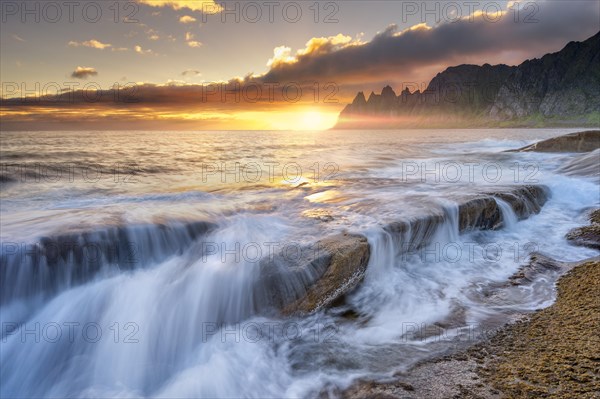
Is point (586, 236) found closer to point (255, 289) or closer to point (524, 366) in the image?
point (524, 366)

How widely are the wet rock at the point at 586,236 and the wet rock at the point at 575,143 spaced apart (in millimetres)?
15986

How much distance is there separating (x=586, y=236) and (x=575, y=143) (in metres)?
17.7

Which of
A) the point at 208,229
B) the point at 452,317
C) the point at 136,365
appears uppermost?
the point at 208,229

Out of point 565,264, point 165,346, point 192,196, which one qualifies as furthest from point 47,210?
point 565,264

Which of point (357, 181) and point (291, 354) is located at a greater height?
point (357, 181)

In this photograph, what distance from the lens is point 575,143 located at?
21438mm

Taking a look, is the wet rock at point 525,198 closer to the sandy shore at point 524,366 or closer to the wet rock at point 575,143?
the sandy shore at point 524,366

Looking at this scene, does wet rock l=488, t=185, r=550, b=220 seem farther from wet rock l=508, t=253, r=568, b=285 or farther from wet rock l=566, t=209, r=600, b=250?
wet rock l=508, t=253, r=568, b=285

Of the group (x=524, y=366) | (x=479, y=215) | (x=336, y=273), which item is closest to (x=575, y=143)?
(x=479, y=215)

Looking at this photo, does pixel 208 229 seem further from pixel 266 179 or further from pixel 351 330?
pixel 266 179

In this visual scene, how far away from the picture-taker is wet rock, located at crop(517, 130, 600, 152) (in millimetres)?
20509

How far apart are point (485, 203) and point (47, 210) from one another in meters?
11.4

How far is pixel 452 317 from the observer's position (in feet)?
16.8

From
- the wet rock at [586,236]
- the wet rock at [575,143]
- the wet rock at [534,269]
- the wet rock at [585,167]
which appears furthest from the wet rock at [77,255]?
the wet rock at [575,143]
